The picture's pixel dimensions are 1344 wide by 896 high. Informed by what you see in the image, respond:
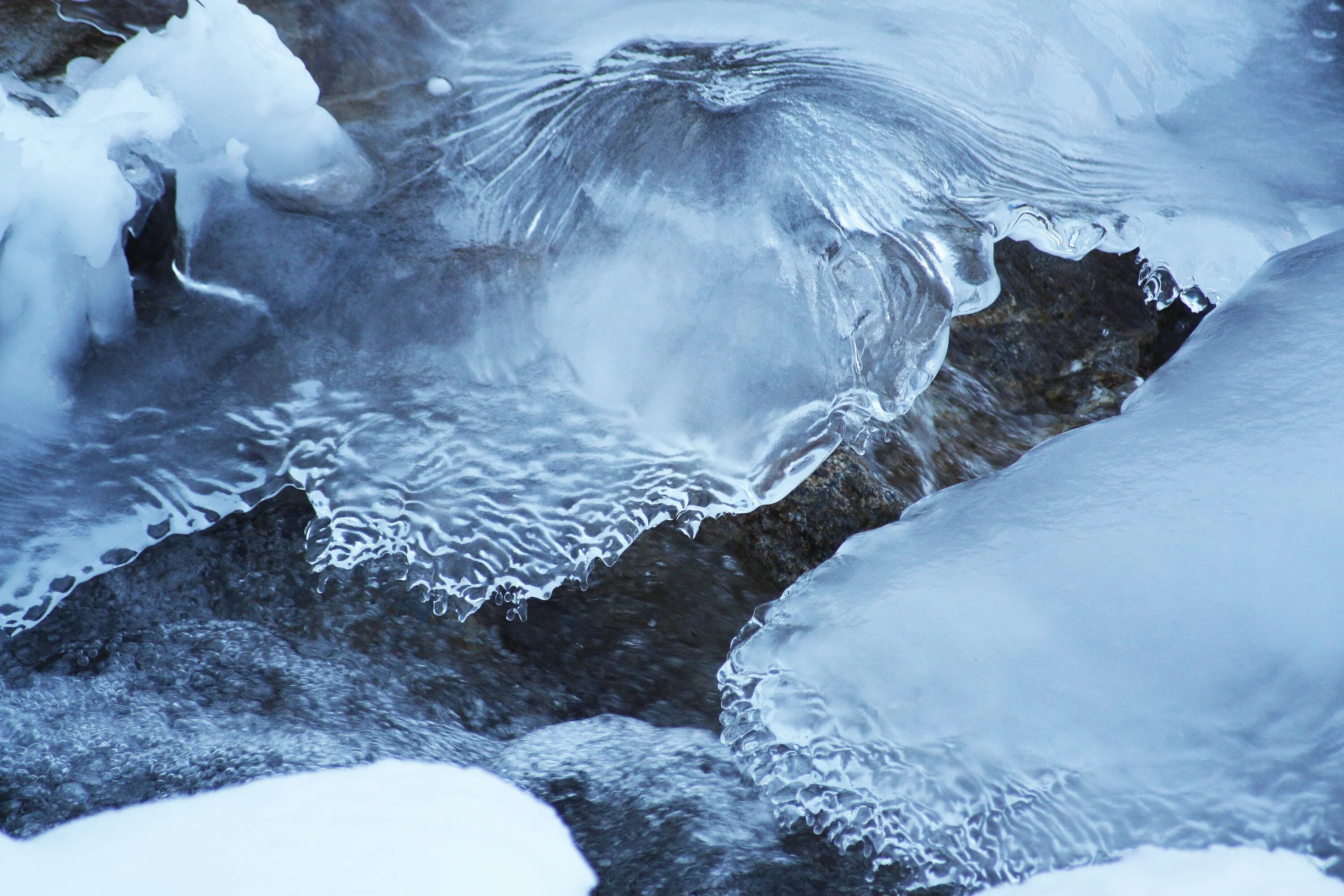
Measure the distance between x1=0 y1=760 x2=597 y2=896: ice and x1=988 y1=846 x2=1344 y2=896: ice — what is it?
29.7 inches

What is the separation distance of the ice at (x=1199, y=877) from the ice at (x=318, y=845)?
755 mm

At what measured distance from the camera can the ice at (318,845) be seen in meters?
1.47

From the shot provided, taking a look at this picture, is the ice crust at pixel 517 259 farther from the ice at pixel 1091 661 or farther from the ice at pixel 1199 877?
the ice at pixel 1199 877

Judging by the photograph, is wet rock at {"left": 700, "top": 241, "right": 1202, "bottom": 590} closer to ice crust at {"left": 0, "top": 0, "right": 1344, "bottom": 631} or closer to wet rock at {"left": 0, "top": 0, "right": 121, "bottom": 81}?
ice crust at {"left": 0, "top": 0, "right": 1344, "bottom": 631}

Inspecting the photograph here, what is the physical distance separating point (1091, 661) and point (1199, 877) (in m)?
0.34

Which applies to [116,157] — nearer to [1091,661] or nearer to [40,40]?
[40,40]

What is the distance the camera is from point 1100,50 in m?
2.46

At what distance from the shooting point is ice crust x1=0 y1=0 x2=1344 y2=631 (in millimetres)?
1938

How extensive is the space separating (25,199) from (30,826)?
1.14 meters

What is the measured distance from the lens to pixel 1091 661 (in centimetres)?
158

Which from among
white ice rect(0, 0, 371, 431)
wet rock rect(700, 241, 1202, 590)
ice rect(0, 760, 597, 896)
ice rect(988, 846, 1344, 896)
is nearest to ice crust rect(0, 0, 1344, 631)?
white ice rect(0, 0, 371, 431)

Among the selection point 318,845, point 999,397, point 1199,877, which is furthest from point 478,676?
point 999,397

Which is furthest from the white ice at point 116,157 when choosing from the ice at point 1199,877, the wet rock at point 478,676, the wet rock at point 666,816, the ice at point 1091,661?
the ice at point 1199,877

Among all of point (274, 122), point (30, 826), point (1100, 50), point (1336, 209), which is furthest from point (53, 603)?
point (1336, 209)
